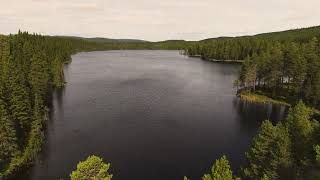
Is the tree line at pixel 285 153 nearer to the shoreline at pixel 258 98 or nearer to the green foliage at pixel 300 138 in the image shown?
the green foliage at pixel 300 138

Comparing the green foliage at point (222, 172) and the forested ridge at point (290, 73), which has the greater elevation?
the forested ridge at point (290, 73)

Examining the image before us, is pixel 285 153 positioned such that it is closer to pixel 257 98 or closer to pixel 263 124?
pixel 263 124

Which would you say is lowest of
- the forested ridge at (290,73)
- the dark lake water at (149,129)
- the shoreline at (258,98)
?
the dark lake water at (149,129)

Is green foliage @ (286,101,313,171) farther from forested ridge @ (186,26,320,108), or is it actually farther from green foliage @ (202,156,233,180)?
forested ridge @ (186,26,320,108)

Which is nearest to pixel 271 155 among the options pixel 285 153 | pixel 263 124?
pixel 285 153

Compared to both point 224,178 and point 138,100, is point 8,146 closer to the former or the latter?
point 224,178

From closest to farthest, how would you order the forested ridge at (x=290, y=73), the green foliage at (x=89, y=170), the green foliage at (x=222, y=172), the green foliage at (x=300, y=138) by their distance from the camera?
1. the green foliage at (x=222, y=172)
2. the green foliage at (x=89, y=170)
3. the green foliage at (x=300, y=138)
4. the forested ridge at (x=290, y=73)

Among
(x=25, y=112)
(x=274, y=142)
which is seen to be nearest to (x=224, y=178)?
(x=274, y=142)

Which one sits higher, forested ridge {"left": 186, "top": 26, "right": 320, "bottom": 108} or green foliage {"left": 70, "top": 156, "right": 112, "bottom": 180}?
forested ridge {"left": 186, "top": 26, "right": 320, "bottom": 108}

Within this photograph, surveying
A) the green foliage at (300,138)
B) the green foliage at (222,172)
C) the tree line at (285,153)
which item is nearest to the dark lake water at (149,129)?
the tree line at (285,153)

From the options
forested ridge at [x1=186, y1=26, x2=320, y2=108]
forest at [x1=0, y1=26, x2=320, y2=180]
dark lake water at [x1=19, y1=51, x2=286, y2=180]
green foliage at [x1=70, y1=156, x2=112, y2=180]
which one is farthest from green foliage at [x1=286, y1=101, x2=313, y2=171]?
forested ridge at [x1=186, y1=26, x2=320, y2=108]
